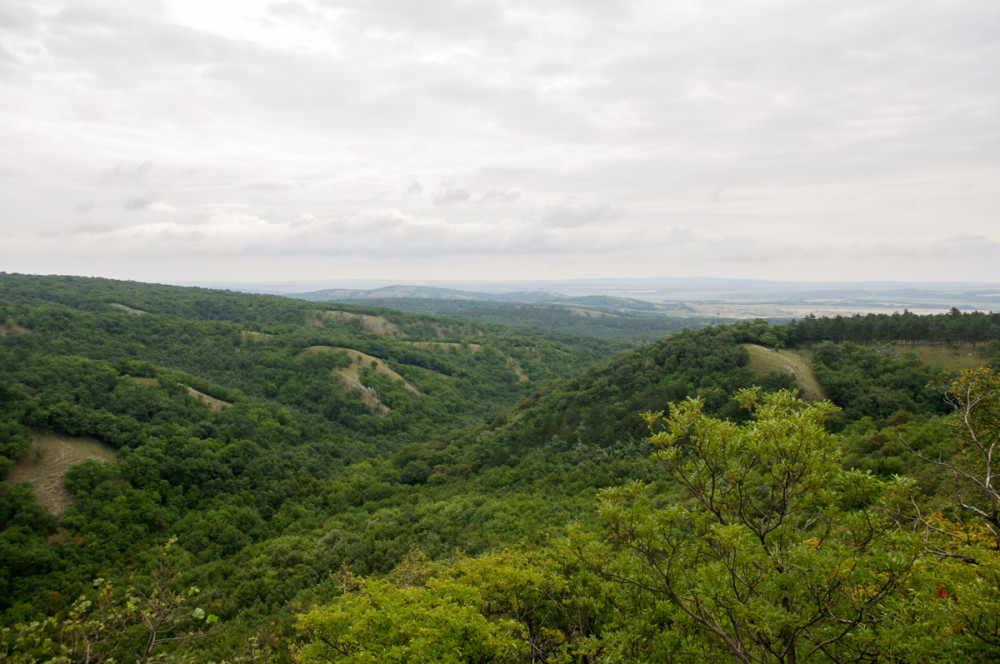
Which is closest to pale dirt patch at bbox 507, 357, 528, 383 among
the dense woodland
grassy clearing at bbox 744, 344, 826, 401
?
the dense woodland

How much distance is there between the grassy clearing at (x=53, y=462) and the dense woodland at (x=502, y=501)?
0.70 m

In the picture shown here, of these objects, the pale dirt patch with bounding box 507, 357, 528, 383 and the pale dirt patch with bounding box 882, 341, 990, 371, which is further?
the pale dirt patch with bounding box 507, 357, 528, 383

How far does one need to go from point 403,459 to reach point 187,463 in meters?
24.2

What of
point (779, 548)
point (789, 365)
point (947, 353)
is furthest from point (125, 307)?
point (947, 353)

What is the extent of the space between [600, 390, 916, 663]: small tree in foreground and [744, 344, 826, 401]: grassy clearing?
36693 millimetres

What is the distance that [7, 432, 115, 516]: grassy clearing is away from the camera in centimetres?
3984

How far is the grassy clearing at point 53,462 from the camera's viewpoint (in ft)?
131

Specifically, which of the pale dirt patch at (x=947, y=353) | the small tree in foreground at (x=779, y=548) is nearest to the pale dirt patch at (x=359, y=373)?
the pale dirt patch at (x=947, y=353)

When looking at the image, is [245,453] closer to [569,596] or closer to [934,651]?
[569,596]

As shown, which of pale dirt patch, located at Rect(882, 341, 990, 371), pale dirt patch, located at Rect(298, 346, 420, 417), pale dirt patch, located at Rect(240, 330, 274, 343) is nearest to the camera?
pale dirt patch, located at Rect(882, 341, 990, 371)

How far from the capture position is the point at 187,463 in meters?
49.0

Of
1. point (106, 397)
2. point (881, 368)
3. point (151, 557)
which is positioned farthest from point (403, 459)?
point (881, 368)

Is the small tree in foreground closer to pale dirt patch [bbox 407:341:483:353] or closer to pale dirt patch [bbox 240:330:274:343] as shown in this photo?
pale dirt patch [bbox 240:330:274:343]

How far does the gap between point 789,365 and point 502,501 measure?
32189 millimetres
